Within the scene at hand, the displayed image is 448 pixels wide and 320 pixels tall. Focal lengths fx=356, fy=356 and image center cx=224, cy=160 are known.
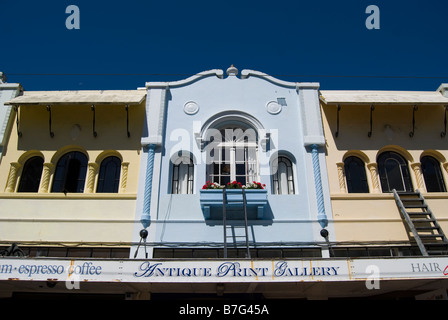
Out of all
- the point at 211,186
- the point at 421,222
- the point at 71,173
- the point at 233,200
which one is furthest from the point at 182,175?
the point at 421,222

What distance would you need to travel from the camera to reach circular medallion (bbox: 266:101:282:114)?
11.3 meters

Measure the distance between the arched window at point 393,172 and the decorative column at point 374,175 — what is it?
0.94 feet

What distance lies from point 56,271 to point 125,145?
454cm

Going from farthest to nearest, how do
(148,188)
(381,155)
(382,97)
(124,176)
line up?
(381,155) → (382,97) → (124,176) → (148,188)

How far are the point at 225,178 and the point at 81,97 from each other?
5113 mm

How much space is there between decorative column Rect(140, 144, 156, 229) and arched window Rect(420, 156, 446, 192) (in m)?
8.33

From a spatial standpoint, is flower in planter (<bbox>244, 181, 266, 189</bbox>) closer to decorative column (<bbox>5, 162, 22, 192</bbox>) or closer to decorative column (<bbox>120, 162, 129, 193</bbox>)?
decorative column (<bbox>120, 162, 129, 193</bbox>)

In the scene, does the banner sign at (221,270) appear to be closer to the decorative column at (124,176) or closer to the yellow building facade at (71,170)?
the yellow building facade at (71,170)

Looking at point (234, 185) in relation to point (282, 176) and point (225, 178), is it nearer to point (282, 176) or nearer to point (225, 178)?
point (225, 178)

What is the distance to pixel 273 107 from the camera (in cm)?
1139

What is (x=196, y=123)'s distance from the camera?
36.4ft

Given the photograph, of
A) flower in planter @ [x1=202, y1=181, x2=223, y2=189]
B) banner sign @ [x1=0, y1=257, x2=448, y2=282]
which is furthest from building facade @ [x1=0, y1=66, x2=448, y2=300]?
banner sign @ [x1=0, y1=257, x2=448, y2=282]
